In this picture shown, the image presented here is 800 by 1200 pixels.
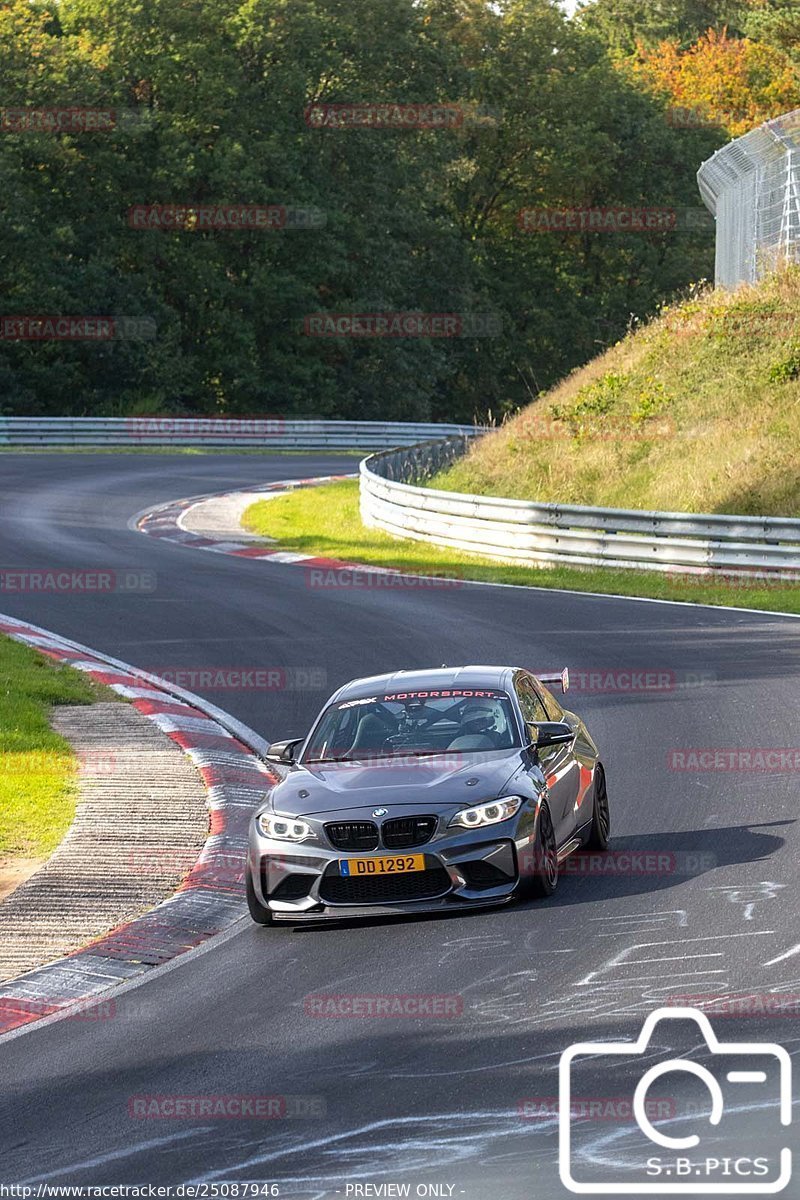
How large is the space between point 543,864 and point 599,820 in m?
1.40

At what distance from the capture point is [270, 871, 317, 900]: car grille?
33.0ft

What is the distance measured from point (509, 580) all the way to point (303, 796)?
16.2m

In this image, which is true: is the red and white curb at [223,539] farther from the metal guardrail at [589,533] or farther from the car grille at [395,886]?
the car grille at [395,886]

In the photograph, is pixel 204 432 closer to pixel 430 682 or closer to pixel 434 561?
pixel 434 561

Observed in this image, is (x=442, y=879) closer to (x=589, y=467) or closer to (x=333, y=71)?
(x=589, y=467)

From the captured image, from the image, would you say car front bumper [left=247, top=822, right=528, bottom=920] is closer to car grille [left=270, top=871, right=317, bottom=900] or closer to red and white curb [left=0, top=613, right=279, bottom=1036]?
car grille [left=270, top=871, right=317, bottom=900]

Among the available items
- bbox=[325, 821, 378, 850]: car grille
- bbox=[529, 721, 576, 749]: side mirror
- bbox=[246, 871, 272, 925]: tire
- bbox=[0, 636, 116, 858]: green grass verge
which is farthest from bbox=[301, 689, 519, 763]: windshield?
bbox=[0, 636, 116, 858]: green grass verge

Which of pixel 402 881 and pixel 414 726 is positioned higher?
pixel 414 726

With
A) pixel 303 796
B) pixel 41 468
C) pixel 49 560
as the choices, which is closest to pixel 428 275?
pixel 41 468

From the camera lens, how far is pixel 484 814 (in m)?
10.1

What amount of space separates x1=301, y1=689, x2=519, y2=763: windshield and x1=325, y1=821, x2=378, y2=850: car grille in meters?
0.92

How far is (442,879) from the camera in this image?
9969 millimetres

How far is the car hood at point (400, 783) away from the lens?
10.2 m

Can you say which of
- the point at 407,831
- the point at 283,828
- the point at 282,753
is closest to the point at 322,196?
the point at 282,753
